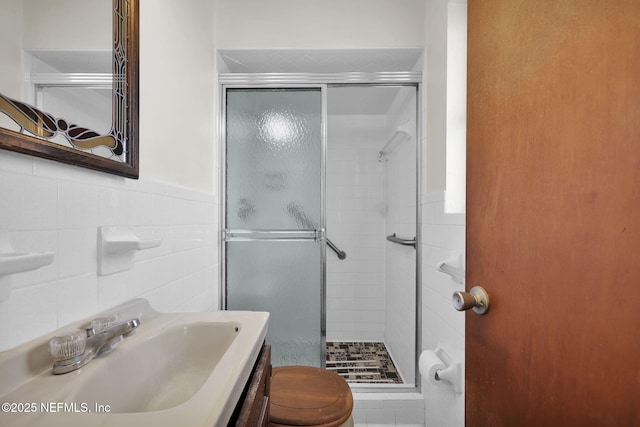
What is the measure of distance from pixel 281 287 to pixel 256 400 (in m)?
1.17

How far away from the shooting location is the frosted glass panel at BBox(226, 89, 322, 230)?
1.83 meters

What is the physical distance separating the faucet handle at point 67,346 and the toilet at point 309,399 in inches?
28.3

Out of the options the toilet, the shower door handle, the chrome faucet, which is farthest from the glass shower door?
the chrome faucet

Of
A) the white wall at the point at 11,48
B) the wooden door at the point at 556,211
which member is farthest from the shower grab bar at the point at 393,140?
the white wall at the point at 11,48

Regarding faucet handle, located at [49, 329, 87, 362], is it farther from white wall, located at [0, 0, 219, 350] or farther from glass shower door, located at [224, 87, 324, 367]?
glass shower door, located at [224, 87, 324, 367]

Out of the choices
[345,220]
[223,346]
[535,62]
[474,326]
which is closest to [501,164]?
[535,62]

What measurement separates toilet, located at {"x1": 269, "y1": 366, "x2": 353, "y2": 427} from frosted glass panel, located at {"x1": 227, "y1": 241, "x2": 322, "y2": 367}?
1.55 ft

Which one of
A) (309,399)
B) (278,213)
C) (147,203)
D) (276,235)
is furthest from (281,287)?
(147,203)

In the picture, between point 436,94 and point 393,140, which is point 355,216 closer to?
point 393,140

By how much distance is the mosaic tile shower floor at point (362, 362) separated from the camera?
2.15 m

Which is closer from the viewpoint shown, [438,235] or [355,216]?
[438,235]

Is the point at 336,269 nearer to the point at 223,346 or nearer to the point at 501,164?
the point at 223,346

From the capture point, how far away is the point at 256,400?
679 mm

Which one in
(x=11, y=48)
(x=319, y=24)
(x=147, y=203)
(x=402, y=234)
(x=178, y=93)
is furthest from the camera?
(x=402, y=234)
